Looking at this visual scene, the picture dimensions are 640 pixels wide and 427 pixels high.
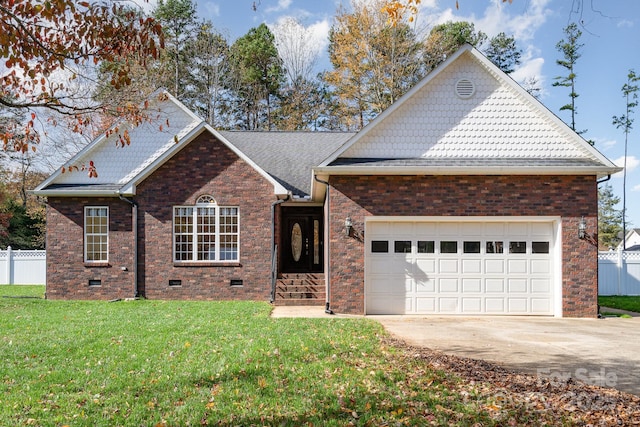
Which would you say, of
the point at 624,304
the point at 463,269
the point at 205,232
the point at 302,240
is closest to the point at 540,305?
the point at 463,269

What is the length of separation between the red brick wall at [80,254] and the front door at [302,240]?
507cm

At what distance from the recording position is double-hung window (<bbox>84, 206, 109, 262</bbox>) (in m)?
16.0

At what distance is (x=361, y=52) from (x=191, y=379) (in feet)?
77.3

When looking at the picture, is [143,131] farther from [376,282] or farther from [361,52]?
[361,52]

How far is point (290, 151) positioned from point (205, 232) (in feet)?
16.5

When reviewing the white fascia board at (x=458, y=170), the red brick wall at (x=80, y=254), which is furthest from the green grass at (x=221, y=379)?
the red brick wall at (x=80, y=254)

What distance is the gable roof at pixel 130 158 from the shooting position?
50.0 feet

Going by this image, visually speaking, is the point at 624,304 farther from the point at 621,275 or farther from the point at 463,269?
the point at 463,269

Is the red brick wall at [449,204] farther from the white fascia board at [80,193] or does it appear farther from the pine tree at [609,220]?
the pine tree at [609,220]

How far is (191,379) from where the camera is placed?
5.73 m

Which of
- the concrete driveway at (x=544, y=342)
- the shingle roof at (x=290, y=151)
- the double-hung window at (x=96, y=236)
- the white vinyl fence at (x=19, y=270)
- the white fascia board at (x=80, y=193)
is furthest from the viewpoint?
the white vinyl fence at (x=19, y=270)

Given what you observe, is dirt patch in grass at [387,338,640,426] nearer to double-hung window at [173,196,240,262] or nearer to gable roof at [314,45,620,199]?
gable roof at [314,45,620,199]

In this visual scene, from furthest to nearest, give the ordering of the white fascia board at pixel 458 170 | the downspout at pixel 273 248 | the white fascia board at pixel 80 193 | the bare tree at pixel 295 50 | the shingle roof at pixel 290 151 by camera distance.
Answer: the bare tree at pixel 295 50 → the shingle roof at pixel 290 151 → the white fascia board at pixel 80 193 → the downspout at pixel 273 248 → the white fascia board at pixel 458 170

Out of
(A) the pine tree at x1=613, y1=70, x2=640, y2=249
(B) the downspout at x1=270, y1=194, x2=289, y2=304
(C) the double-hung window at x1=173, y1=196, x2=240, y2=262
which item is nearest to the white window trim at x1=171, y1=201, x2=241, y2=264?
(C) the double-hung window at x1=173, y1=196, x2=240, y2=262
